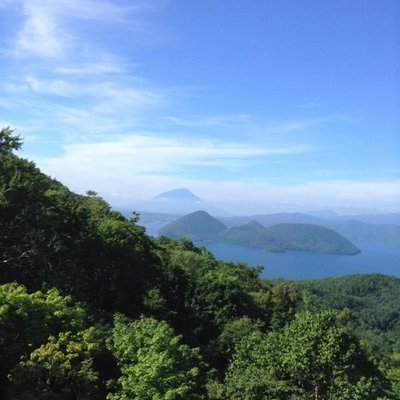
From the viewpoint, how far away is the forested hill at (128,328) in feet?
A: 31.2

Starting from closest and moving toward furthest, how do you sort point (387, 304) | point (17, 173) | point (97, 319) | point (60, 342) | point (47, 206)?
point (60, 342)
point (97, 319)
point (17, 173)
point (47, 206)
point (387, 304)

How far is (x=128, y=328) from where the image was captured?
38.3 ft

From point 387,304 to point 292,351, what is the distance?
87.4 m

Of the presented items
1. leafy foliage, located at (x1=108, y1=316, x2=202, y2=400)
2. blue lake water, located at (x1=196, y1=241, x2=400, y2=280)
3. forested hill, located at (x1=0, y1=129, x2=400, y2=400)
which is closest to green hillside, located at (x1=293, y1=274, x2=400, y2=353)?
blue lake water, located at (x1=196, y1=241, x2=400, y2=280)

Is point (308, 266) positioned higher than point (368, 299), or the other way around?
point (368, 299)

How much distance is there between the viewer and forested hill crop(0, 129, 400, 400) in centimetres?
950

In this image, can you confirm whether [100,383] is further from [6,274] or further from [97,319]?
[6,274]

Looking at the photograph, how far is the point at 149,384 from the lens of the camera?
8977 millimetres

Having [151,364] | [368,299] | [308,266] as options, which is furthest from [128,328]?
[308,266]

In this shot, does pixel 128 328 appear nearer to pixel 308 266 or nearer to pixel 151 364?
pixel 151 364

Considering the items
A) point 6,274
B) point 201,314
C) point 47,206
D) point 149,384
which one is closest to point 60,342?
point 149,384

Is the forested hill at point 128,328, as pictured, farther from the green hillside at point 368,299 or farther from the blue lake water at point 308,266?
the blue lake water at point 308,266

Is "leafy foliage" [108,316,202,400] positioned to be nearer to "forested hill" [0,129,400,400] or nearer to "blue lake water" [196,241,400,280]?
"forested hill" [0,129,400,400]

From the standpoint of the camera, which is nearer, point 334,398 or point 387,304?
point 334,398
